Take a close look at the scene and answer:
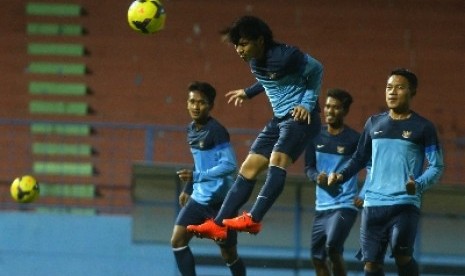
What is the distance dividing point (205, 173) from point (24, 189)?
314 centimetres

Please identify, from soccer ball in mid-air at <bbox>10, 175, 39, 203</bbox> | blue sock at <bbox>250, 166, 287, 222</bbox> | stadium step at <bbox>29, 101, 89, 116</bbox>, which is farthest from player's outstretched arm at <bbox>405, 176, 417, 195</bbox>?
stadium step at <bbox>29, 101, 89, 116</bbox>

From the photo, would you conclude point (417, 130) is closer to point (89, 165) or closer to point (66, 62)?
point (89, 165)

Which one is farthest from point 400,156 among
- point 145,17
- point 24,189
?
point 24,189

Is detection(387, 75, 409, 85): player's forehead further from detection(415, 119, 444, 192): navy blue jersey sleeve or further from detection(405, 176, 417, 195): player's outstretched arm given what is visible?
detection(405, 176, 417, 195): player's outstretched arm

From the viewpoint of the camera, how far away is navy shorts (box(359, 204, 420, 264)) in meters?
6.92

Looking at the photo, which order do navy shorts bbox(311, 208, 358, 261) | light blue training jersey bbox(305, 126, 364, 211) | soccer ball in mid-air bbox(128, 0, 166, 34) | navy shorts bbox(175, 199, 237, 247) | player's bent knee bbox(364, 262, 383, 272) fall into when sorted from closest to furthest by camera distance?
1. player's bent knee bbox(364, 262, 383, 272)
2. soccer ball in mid-air bbox(128, 0, 166, 34)
3. navy shorts bbox(175, 199, 237, 247)
4. navy shorts bbox(311, 208, 358, 261)
5. light blue training jersey bbox(305, 126, 364, 211)

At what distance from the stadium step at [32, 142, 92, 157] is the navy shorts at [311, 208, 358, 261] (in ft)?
13.2

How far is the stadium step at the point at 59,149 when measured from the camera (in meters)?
12.2

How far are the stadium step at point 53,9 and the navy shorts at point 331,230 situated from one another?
17.0 feet

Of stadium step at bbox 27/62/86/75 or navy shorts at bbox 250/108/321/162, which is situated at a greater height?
stadium step at bbox 27/62/86/75

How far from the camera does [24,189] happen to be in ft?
35.9

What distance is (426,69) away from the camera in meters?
12.9

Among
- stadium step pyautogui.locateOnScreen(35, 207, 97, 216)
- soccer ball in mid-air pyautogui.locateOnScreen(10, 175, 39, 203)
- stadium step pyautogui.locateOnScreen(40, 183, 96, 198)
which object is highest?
soccer ball in mid-air pyautogui.locateOnScreen(10, 175, 39, 203)

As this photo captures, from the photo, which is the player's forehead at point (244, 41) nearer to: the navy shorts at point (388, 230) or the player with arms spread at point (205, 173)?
the navy shorts at point (388, 230)
